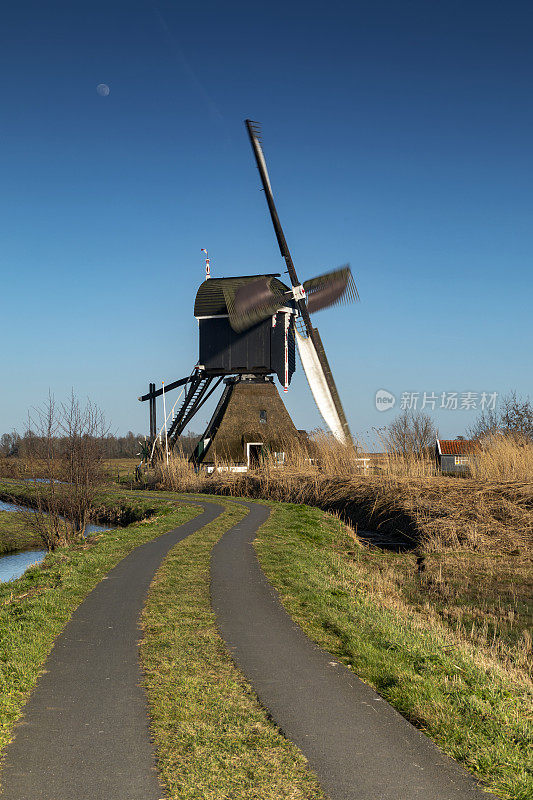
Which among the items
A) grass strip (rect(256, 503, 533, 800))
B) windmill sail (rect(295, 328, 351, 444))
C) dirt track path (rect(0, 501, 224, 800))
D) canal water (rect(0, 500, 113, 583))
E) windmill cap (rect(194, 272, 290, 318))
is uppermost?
windmill cap (rect(194, 272, 290, 318))

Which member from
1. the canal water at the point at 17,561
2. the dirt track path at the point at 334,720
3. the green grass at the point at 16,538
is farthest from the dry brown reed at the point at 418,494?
the green grass at the point at 16,538

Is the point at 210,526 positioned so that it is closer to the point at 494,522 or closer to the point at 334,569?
the point at 334,569

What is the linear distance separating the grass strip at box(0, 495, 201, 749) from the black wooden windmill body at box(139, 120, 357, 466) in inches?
774

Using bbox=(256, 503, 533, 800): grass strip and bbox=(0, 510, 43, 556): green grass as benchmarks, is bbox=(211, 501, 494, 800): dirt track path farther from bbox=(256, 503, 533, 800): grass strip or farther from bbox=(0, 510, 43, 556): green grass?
bbox=(0, 510, 43, 556): green grass

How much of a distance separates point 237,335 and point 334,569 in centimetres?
2763

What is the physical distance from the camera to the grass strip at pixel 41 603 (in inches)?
256

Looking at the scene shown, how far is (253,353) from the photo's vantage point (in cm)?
4047

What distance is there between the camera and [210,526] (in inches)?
787

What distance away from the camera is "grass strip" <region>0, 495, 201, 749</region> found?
650 cm

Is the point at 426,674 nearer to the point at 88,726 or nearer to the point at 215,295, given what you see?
the point at 88,726

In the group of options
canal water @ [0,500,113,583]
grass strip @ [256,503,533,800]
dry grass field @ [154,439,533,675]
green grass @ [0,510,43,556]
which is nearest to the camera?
grass strip @ [256,503,533,800]

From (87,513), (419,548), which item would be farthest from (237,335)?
(419,548)

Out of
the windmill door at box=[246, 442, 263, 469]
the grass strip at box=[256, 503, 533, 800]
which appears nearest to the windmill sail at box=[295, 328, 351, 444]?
the windmill door at box=[246, 442, 263, 469]

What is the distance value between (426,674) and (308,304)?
31.5m
